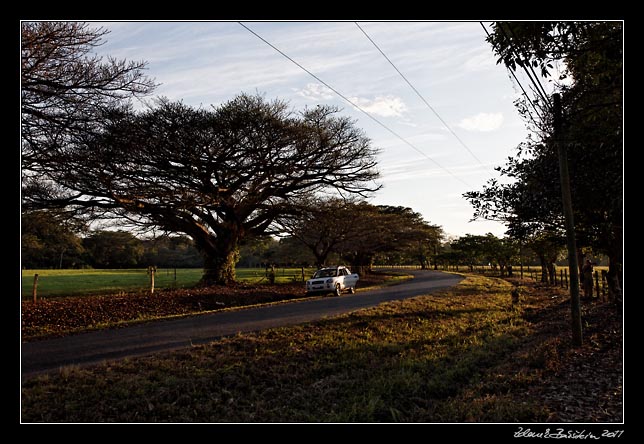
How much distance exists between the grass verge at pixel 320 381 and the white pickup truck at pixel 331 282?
12.2m

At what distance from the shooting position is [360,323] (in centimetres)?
1316

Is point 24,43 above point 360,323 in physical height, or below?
above

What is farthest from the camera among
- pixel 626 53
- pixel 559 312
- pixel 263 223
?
pixel 263 223

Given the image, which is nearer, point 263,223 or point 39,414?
point 39,414

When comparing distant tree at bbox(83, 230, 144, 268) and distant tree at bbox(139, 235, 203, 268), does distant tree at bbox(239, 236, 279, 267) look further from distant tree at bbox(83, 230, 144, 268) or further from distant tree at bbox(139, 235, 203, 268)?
distant tree at bbox(83, 230, 144, 268)

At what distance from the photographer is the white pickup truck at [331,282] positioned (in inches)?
945

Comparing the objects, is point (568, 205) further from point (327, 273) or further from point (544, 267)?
point (544, 267)

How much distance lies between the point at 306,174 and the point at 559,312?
51.4 ft

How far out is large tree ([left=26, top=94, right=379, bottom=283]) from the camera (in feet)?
59.9

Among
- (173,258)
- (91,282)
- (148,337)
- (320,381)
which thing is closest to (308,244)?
(91,282)

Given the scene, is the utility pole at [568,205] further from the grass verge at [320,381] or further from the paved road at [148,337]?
the paved road at [148,337]

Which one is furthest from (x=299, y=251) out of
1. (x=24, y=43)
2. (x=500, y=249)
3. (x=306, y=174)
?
(x=24, y=43)

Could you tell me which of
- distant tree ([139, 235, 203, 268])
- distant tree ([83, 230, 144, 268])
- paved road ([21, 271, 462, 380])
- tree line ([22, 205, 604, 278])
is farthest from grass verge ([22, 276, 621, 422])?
distant tree ([139, 235, 203, 268])

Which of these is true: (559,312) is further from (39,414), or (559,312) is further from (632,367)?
(39,414)
